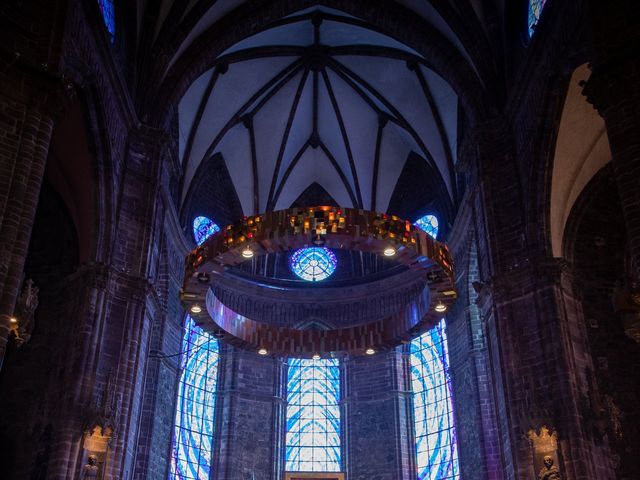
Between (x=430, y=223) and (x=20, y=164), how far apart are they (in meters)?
18.1

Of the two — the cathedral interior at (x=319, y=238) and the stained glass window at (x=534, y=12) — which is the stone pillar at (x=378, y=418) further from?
the stained glass window at (x=534, y=12)

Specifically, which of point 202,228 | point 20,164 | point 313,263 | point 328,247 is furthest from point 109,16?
point 313,263

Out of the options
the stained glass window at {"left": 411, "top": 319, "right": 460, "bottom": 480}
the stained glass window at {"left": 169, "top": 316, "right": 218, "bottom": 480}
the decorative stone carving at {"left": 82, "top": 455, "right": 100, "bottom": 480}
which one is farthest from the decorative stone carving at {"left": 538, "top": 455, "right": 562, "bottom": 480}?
the stained glass window at {"left": 169, "top": 316, "right": 218, "bottom": 480}

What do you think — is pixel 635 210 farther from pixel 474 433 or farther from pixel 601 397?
pixel 474 433

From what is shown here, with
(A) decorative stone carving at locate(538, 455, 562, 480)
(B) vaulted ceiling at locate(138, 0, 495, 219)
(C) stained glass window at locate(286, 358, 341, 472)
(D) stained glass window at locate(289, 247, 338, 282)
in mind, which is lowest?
(A) decorative stone carving at locate(538, 455, 562, 480)

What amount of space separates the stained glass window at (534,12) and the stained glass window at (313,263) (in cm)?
1340

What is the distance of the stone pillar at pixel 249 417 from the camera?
79.9 ft

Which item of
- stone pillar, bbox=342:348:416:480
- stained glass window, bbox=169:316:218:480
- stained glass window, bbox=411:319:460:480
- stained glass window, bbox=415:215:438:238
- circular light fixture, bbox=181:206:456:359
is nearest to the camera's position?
circular light fixture, bbox=181:206:456:359

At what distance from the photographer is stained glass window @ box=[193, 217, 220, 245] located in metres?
26.9

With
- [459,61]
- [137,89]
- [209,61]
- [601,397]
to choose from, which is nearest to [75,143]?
[137,89]

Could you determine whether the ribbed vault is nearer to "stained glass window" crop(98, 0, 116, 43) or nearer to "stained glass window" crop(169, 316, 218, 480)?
"stained glass window" crop(169, 316, 218, 480)

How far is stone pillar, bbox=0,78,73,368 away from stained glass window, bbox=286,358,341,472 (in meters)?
15.8

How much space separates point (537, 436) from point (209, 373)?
44.5 feet

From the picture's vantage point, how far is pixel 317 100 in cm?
2820
